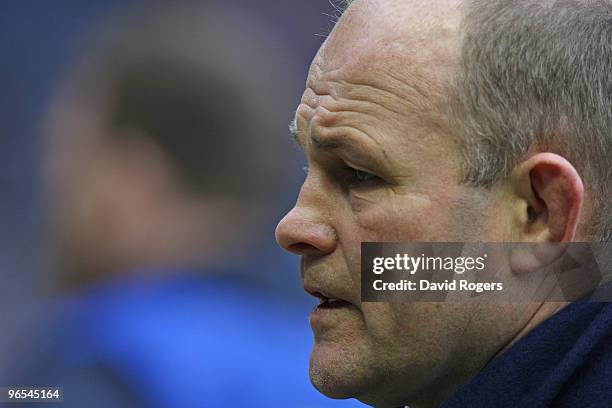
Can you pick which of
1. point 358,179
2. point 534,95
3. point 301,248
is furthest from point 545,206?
point 301,248

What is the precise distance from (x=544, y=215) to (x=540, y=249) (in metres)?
0.06

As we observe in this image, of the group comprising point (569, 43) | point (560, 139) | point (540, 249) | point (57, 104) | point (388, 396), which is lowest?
point (388, 396)

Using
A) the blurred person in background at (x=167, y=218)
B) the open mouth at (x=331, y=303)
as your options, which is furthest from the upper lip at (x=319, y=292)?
the blurred person in background at (x=167, y=218)

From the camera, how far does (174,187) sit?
3715 millimetres

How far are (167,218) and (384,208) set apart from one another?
7.13 ft

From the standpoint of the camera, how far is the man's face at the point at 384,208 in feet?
5.34

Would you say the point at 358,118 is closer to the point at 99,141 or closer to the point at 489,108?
the point at 489,108

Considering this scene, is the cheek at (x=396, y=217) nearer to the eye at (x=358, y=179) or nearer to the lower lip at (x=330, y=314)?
the eye at (x=358, y=179)

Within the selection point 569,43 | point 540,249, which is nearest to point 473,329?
point 540,249

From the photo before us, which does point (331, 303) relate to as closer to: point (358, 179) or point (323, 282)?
point (323, 282)

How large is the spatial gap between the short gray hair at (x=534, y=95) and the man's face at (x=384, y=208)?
0.05 metres

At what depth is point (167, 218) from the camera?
12.3 feet

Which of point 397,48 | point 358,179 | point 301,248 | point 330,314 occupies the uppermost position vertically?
point 397,48

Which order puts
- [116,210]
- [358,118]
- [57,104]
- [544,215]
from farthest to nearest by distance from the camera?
1. [57,104]
2. [116,210]
3. [358,118]
4. [544,215]
